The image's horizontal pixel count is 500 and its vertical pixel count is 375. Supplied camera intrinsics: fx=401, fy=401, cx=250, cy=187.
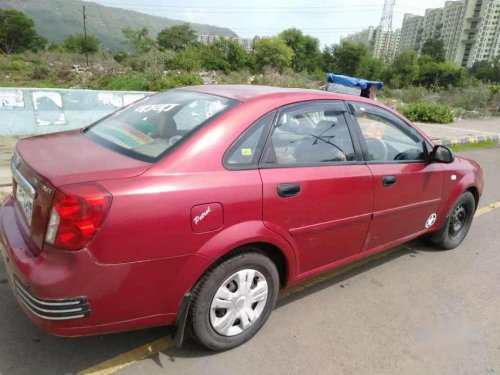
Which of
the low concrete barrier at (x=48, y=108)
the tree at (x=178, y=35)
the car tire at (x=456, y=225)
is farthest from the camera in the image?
the tree at (x=178, y=35)

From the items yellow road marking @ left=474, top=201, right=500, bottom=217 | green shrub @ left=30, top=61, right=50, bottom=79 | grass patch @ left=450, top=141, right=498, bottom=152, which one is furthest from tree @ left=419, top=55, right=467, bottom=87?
yellow road marking @ left=474, top=201, right=500, bottom=217

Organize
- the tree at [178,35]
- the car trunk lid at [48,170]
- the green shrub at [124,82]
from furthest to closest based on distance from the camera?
the tree at [178,35] < the green shrub at [124,82] < the car trunk lid at [48,170]

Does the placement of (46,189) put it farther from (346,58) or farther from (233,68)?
(346,58)

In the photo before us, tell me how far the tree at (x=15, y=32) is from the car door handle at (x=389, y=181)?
84.4m

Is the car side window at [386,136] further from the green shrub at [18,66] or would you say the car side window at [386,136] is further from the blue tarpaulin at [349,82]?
the green shrub at [18,66]

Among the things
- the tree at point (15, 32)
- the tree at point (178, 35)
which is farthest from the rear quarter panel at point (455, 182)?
the tree at point (178, 35)

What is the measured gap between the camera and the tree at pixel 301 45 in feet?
278

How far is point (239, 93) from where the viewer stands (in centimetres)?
279

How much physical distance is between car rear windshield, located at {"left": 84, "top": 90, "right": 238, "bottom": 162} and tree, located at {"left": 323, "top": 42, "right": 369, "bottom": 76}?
3063 inches

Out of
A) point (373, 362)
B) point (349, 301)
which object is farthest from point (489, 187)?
point (373, 362)

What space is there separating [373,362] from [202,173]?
1.62m

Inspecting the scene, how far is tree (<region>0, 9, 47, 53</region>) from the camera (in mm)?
72875

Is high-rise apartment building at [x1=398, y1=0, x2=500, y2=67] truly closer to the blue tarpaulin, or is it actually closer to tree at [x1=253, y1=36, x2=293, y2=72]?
tree at [x1=253, y1=36, x2=293, y2=72]

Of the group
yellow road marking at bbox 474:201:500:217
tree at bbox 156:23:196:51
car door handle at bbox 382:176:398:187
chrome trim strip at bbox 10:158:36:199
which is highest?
tree at bbox 156:23:196:51
